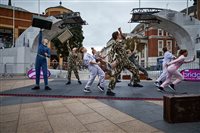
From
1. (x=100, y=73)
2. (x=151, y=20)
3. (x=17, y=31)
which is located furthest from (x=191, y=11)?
(x=100, y=73)

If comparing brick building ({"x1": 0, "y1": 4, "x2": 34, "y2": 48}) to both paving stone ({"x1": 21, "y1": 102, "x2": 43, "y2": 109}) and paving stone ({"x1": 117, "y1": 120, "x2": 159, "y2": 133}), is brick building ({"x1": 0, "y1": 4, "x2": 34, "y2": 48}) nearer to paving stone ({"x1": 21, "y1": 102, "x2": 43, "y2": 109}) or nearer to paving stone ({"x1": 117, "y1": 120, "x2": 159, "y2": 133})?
paving stone ({"x1": 21, "y1": 102, "x2": 43, "y2": 109})

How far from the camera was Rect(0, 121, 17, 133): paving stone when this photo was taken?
4.01 meters

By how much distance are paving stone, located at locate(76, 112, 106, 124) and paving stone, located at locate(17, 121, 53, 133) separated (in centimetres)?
70

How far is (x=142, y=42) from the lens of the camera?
7525 centimetres

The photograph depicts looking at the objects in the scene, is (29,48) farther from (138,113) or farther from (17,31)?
(17,31)

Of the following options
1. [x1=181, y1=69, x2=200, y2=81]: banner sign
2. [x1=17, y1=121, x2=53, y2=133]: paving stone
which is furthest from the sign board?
[x1=17, y1=121, x2=53, y2=133]: paving stone

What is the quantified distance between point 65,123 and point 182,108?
2240mm

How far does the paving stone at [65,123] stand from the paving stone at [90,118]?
0.43 feet

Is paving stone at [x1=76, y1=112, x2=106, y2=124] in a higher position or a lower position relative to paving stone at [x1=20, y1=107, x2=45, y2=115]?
higher

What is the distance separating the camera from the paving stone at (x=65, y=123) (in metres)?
3.95

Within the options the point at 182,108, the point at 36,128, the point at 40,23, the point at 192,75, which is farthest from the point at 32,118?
the point at 192,75

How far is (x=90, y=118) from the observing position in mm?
4715

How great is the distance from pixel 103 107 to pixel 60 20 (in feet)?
66.6

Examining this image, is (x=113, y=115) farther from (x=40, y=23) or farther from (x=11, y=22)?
(x=11, y=22)
